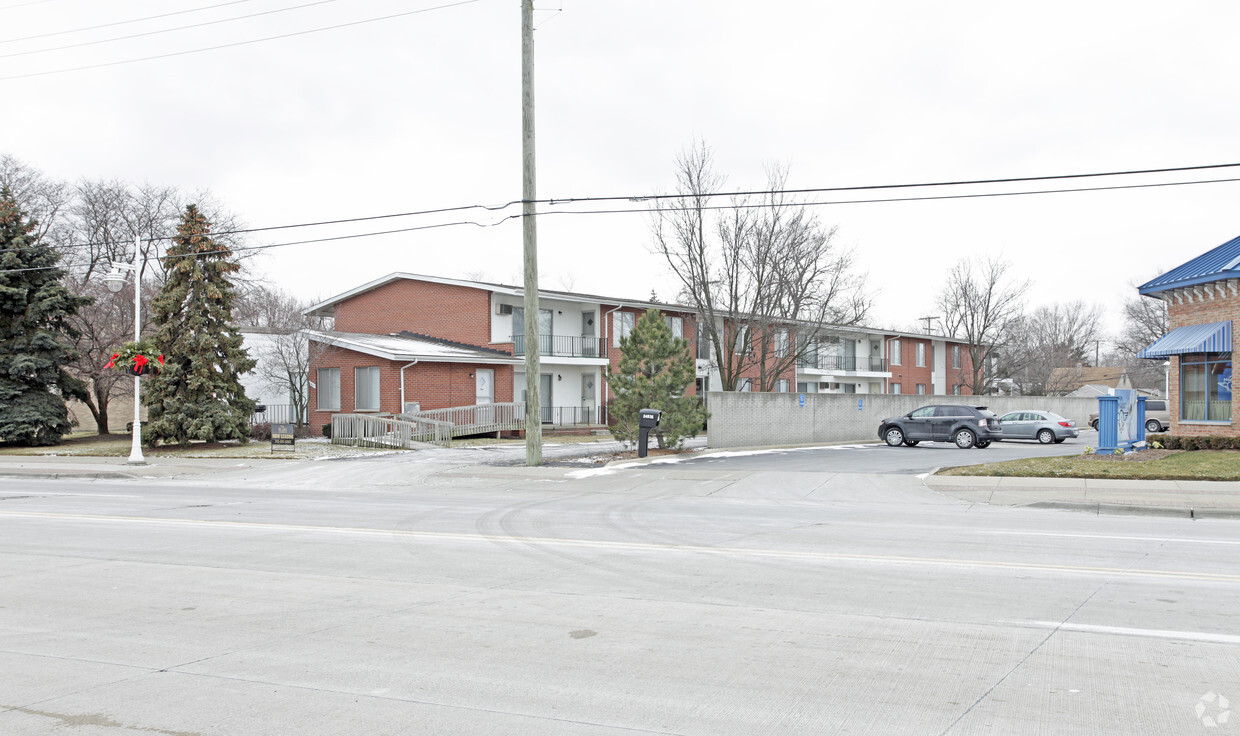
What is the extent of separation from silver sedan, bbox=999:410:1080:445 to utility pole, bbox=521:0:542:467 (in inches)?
841

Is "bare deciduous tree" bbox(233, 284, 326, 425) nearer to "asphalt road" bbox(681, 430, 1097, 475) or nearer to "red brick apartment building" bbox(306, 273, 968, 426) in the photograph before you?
"red brick apartment building" bbox(306, 273, 968, 426)

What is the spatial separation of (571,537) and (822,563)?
3.40 meters

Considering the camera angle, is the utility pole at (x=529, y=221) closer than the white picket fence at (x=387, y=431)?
Yes

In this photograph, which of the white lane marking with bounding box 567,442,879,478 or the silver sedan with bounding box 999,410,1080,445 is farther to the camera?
the silver sedan with bounding box 999,410,1080,445

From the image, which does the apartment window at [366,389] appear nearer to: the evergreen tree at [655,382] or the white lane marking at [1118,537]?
the evergreen tree at [655,382]

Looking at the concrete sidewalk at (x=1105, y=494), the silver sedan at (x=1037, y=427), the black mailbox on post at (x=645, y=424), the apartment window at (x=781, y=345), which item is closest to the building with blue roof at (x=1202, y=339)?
the concrete sidewalk at (x=1105, y=494)

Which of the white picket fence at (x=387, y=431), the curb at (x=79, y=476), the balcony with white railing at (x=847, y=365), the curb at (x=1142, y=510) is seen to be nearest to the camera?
the curb at (x=1142, y=510)

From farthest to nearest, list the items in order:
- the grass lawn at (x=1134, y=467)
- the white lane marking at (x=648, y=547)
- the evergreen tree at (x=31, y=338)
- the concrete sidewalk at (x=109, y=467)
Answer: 1. the evergreen tree at (x=31, y=338)
2. the concrete sidewalk at (x=109, y=467)
3. the grass lawn at (x=1134, y=467)
4. the white lane marking at (x=648, y=547)

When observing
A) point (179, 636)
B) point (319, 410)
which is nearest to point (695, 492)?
point (179, 636)

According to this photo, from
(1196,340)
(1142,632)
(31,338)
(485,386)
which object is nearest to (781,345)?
(485,386)

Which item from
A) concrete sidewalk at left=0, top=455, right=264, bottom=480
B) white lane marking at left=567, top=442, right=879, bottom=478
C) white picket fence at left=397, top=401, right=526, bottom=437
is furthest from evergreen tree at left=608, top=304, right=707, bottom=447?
concrete sidewalk at left=0, top=455, right=264, bottom=480

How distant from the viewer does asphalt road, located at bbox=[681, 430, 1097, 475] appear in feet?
72.1

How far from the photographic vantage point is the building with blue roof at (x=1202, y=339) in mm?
22328

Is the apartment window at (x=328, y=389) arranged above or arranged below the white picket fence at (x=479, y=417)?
above
